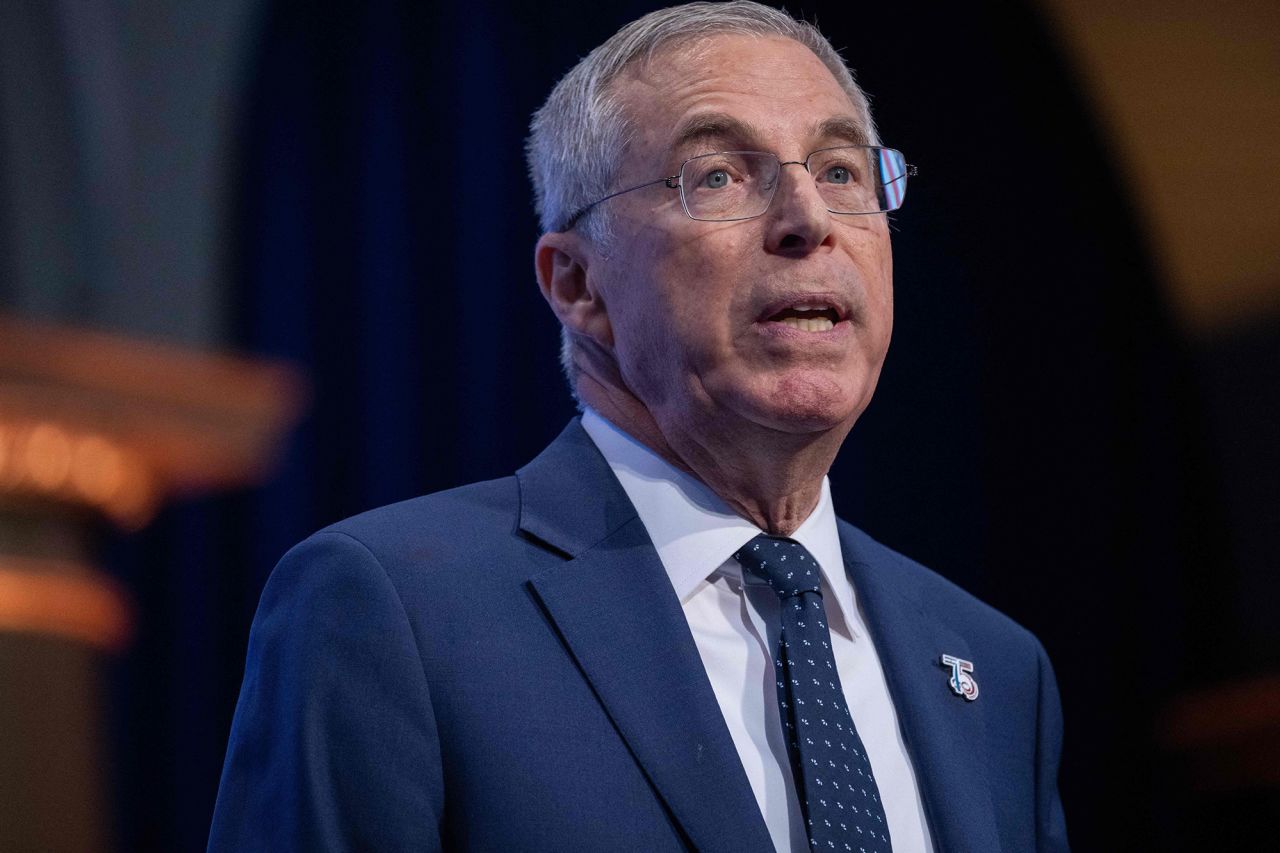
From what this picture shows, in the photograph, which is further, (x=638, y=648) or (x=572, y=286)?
(x=572, y=286)

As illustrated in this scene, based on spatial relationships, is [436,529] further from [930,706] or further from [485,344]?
[485,344]

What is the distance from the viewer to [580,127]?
5.83 feet

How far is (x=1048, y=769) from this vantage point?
1.76 m

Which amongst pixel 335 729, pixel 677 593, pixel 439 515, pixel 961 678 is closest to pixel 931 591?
pixel 961 678

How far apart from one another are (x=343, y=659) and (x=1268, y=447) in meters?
2.00

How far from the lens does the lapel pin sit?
168 cm

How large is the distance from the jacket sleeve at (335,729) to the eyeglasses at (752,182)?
588 mm

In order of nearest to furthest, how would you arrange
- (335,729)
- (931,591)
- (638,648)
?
(335,729) < (638,648) < (931,591)

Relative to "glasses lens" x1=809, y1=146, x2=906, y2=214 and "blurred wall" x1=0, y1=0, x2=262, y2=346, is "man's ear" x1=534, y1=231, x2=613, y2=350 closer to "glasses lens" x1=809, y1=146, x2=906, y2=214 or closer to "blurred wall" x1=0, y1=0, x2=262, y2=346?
"glasses lens" x1=809, y1=146, x2=906, y2=214

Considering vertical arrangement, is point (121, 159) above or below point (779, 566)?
above

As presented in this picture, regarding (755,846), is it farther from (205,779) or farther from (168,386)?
(168,386)

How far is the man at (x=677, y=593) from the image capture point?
1.30 metres

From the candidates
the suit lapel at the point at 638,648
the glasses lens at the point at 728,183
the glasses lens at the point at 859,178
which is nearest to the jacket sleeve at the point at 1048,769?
the suit lapel at the point at 638,648

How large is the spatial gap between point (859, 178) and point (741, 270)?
27 cm
